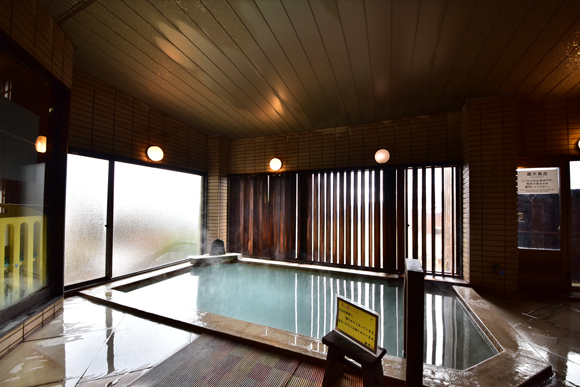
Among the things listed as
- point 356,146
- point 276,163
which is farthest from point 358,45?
A: point 276,163

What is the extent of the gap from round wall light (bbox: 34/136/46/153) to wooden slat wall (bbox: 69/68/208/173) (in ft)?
2.65

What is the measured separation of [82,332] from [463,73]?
17.0ft

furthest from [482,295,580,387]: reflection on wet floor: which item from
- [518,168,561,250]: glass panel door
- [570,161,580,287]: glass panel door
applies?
[518,168,561,250]: glass panel door

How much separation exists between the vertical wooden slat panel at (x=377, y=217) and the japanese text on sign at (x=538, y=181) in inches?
84.9

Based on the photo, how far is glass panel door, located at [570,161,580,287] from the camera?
347cm

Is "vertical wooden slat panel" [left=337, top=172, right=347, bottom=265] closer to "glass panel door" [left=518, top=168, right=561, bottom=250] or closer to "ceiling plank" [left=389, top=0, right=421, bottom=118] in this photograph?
"ceiling plank" [left=389, top=0, right=421, bottom=118]

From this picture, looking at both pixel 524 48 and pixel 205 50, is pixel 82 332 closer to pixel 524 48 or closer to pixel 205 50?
pixel 205 50

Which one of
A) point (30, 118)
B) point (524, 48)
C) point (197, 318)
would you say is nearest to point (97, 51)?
point (30, 118)

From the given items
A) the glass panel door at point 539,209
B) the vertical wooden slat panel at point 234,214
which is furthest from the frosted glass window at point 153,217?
the glass panel door at point 539,209

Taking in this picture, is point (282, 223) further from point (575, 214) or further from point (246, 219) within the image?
point (575, 214)

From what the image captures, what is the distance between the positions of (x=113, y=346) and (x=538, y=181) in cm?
596

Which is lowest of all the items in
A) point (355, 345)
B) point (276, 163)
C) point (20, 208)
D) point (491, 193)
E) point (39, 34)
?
point (355, 345)

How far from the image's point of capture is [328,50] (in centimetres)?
255

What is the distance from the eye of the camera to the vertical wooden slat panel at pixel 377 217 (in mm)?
4312
